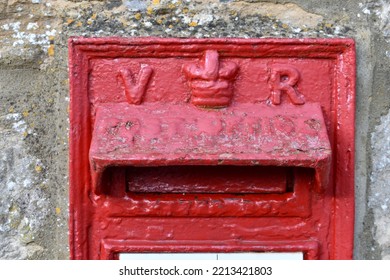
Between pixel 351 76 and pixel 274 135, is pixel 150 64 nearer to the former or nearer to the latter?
pixel 274 135

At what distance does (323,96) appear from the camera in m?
0.99

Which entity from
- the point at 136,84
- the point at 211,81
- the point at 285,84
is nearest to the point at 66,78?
the point at 136,84

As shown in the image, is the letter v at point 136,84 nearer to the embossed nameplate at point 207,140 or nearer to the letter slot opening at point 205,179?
the embossed nameplate at point 207,140

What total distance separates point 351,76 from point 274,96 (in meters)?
0.14

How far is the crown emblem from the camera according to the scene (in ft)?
3.16

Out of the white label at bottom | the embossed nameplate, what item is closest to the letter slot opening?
the embossed nameplate

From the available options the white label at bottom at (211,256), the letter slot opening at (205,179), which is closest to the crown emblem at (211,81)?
the letter slot opening at (205,179)

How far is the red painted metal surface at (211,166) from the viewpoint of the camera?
0.98 meters

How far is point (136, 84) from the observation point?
982 mm

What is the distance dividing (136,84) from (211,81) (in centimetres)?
13

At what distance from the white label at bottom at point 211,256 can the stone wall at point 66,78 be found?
5.3 inches

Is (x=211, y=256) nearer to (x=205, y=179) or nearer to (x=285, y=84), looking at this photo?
(x=205, y=179)

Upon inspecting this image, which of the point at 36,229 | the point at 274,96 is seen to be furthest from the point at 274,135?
the point at 36,229

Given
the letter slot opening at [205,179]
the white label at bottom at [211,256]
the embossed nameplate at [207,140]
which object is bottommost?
the white label at bottom at [211,256]
